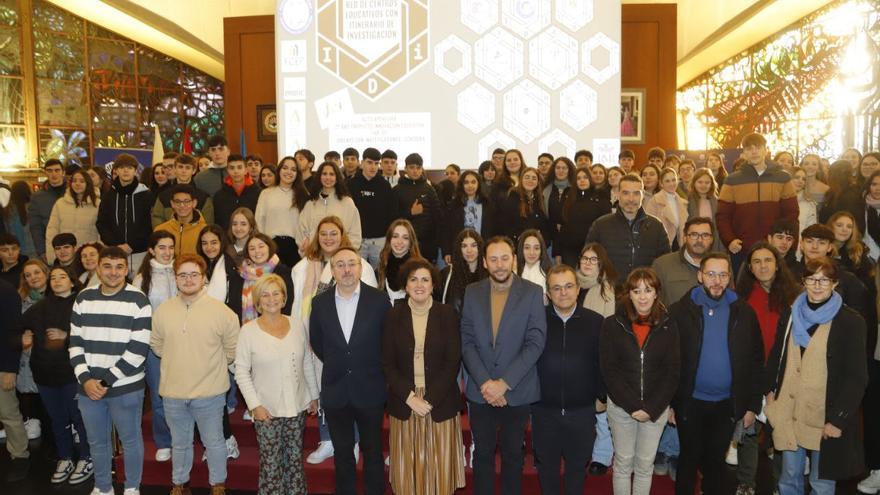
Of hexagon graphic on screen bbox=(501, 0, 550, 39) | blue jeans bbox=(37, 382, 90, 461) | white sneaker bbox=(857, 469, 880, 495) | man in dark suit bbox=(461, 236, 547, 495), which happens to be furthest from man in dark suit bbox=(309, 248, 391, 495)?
hexagon graphic on screen bbox=(501, 0, 550, 39)

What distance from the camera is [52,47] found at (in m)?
12.3

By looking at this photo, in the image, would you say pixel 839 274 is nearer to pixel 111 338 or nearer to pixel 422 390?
pixel 422 390

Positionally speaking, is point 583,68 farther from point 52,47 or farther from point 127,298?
point 52,47

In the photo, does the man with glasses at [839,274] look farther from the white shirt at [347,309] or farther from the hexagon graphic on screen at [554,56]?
the hexagon graphic on screen at [554,56]

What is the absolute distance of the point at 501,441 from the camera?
12.1 feet

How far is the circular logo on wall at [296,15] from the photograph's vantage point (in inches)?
351

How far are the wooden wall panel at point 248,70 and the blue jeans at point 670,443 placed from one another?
9208mm

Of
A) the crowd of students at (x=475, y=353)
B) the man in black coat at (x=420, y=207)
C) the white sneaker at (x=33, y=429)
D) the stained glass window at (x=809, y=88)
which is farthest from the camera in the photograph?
the stained glass window at (x=809, y=88)

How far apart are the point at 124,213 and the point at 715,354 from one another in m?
4.81

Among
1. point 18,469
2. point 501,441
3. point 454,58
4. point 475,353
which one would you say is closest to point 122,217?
point 18,469

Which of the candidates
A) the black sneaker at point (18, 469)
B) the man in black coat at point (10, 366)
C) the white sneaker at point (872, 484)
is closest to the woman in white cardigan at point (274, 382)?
the man in black coat at point (10, 366)

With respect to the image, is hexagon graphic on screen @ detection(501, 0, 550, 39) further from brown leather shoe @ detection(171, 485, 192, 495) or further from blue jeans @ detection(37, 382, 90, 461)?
brown leather shoe @ detection(171, 485, 192, 495)

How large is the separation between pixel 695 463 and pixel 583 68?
250 inches

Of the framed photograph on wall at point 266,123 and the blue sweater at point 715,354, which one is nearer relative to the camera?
the blue sweater at point 715,354
